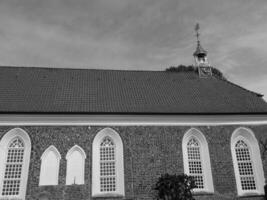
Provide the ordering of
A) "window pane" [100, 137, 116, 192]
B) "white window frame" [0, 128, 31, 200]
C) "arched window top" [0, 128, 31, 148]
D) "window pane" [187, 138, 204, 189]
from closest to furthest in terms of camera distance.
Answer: "white window frame" [0, 128, 31, 200], "arched window top" [0, 128, 31, 148], "window pane" [100, 137, 116, 192], "window pane" [187, 138, 204, 189]

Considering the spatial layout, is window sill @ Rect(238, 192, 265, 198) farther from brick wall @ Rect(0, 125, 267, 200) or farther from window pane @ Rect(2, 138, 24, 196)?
window pane @ Rect(2, 138, 24, 196)

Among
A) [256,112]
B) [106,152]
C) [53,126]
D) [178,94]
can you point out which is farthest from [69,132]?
[256,112]

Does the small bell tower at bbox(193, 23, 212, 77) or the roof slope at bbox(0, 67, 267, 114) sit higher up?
the small bell tower at bbox(193, 23, 212, 77)

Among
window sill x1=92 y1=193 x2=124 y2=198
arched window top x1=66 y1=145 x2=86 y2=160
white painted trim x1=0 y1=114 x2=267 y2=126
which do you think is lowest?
window sill x1=92 y1=193 x2=124 y2=198

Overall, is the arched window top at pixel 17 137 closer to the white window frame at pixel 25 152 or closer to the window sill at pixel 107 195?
the white window frame at pixel 25 152

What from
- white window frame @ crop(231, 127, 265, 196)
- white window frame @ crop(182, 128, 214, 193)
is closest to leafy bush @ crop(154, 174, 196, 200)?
white window frame @ crop(182, 128, 214, 193)

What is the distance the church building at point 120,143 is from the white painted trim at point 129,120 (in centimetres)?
6

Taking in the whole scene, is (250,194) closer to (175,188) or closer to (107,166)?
(175,188)

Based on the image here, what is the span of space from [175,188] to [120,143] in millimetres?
4269

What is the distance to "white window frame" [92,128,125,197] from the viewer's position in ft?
47.1

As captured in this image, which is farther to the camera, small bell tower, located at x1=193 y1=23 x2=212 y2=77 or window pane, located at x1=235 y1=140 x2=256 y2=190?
small bell tower, located at x1=193 y1=23 x2=212 y2=77

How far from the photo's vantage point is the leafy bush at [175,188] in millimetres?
12672

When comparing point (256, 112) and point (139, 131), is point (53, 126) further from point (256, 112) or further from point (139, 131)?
point (256, 112)

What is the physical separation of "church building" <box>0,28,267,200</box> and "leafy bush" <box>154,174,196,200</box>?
4.94 feet
